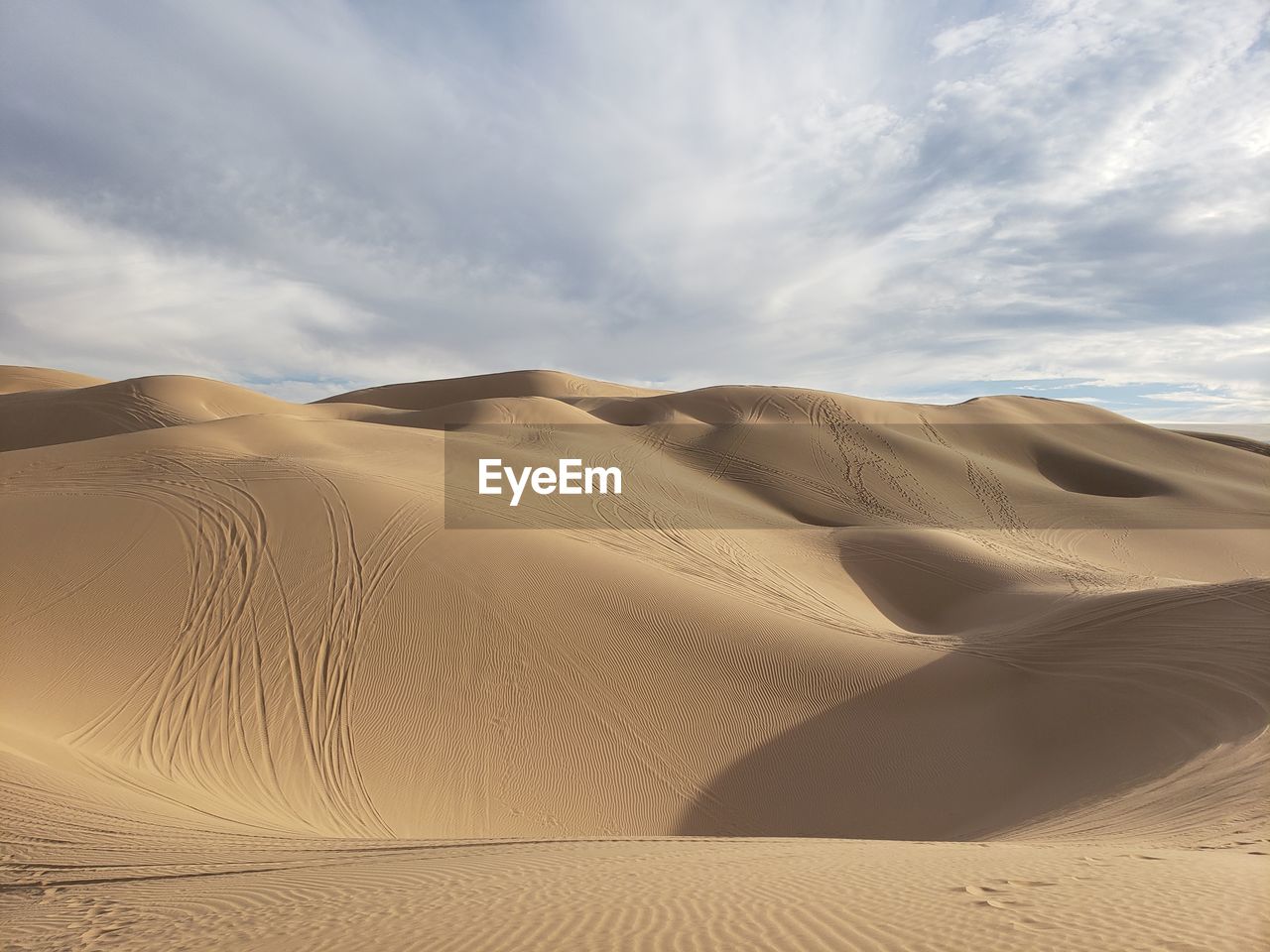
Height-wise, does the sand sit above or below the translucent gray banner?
below

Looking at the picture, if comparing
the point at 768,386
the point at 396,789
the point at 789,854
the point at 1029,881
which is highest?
the point at 768,386

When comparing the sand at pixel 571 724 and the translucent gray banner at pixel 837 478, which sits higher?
the translucent gray banner at pixel 837 478

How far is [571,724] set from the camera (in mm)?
9930

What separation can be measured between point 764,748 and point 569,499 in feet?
35.0

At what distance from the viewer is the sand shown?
394 centimetres

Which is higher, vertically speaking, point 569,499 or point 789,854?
point 569,499

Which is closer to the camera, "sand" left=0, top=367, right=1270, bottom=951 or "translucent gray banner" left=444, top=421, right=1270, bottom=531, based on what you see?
"sand" left=0, top=367, right=1270, bottom=951

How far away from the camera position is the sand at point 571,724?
3938 mm

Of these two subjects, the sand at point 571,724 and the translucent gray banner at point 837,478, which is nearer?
the sand at point 571,724

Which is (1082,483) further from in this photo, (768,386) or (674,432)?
(674,432)

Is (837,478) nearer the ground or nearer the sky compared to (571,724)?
nearer the sky

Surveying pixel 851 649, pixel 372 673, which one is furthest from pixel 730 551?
pixel 372 673

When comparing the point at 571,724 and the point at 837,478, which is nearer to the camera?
the point at 571,724

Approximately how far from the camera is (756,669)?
37.0 feet
